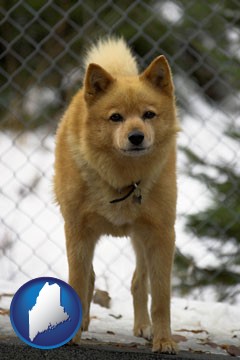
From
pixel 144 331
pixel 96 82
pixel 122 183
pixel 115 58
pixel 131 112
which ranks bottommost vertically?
pixel 144 331

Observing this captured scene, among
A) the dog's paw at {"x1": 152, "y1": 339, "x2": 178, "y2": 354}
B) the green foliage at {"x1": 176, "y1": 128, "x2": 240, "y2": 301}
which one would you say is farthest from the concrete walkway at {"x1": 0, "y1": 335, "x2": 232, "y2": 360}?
the green foliage at {"x1": 176, "y1": 128, "x2": 240, "y2": 301}

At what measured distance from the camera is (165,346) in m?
2.23

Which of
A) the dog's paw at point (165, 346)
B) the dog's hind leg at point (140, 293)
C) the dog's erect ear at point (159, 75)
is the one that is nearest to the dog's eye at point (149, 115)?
the dog's erect ear at point (159, 75)

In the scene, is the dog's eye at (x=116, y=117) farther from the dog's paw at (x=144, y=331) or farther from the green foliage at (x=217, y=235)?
the green foliage at (x=217, y=235)

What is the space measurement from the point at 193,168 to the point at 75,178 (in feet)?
3.83

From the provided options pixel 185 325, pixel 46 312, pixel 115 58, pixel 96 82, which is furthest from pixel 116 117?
pixel 185 325

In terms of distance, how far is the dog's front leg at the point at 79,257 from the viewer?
2258mm

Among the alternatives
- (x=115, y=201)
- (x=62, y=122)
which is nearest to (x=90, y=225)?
(x=115, y=201)

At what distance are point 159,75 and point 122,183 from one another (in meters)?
0.33

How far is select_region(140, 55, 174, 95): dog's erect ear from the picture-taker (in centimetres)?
227

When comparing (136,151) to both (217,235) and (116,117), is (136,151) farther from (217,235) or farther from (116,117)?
(217,235)

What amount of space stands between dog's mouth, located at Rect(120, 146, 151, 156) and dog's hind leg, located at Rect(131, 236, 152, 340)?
0.47m

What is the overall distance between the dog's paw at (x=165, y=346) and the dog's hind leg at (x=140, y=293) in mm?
276

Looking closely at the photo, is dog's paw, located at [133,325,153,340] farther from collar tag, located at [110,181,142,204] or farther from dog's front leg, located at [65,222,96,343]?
collar tag, located at [110,181,142,204]
